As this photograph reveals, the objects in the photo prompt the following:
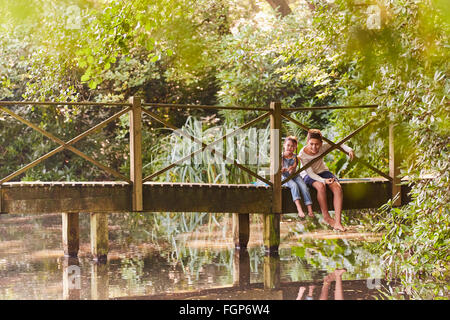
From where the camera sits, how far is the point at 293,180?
613 cm

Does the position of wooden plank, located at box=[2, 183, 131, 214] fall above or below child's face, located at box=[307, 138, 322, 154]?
below

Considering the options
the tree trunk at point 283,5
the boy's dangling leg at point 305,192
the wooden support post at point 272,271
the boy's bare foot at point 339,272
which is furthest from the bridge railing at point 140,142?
the tree trunk at point 283,5

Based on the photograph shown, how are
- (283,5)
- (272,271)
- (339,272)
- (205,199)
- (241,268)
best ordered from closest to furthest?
(339,272)
(272,271)
(241,268)
(205,199)
(283,5)

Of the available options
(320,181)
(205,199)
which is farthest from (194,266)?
(320,181)

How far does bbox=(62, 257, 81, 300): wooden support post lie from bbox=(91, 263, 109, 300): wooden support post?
9cm

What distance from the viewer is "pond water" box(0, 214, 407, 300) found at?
487cm

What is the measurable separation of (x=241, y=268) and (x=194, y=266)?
350mm

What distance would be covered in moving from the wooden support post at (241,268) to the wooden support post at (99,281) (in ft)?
2.79

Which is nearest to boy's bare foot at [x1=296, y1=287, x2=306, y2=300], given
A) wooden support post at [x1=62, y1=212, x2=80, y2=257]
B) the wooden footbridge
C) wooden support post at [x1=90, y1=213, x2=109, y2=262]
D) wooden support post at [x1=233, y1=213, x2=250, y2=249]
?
the wooden footbridge

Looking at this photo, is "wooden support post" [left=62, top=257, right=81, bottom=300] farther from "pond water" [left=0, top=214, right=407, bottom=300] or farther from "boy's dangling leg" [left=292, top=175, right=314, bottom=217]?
"boy's dangling leg" [left=292, top=175, right=314, bottom=217]

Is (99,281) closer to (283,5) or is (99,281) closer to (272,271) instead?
(272,271)

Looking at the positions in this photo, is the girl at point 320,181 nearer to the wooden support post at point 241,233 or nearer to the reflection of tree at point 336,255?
the reflection of tree at point 336,255

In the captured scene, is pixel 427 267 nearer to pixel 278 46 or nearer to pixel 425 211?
pixel 425 211
